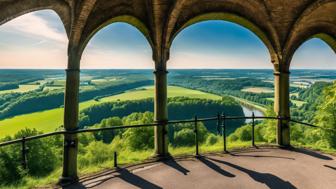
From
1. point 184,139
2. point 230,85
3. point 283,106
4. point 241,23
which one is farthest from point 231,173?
point 230,85

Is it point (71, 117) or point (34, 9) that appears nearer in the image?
point (34, 9)

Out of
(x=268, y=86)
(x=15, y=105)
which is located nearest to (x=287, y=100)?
(x=15, y=105)

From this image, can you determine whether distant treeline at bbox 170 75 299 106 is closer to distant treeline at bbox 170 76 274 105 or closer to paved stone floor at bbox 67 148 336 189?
distant treeline at bbox 170 76 274 105

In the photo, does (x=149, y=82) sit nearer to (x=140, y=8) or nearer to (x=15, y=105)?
(x=15, y=105)

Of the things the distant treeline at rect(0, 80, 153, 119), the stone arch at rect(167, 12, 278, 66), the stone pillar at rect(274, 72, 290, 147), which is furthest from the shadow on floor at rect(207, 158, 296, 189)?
the distant treeline at rect(0, 80, 153, 119)


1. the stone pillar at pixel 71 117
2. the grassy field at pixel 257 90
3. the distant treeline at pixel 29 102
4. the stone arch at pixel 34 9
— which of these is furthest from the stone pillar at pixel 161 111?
the grassy field at pixel 257 90

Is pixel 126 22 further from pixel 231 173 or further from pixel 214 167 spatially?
pixel 231 173

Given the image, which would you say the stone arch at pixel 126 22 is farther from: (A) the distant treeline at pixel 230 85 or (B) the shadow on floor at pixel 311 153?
(A) the distant treeline at pixel 230 85
